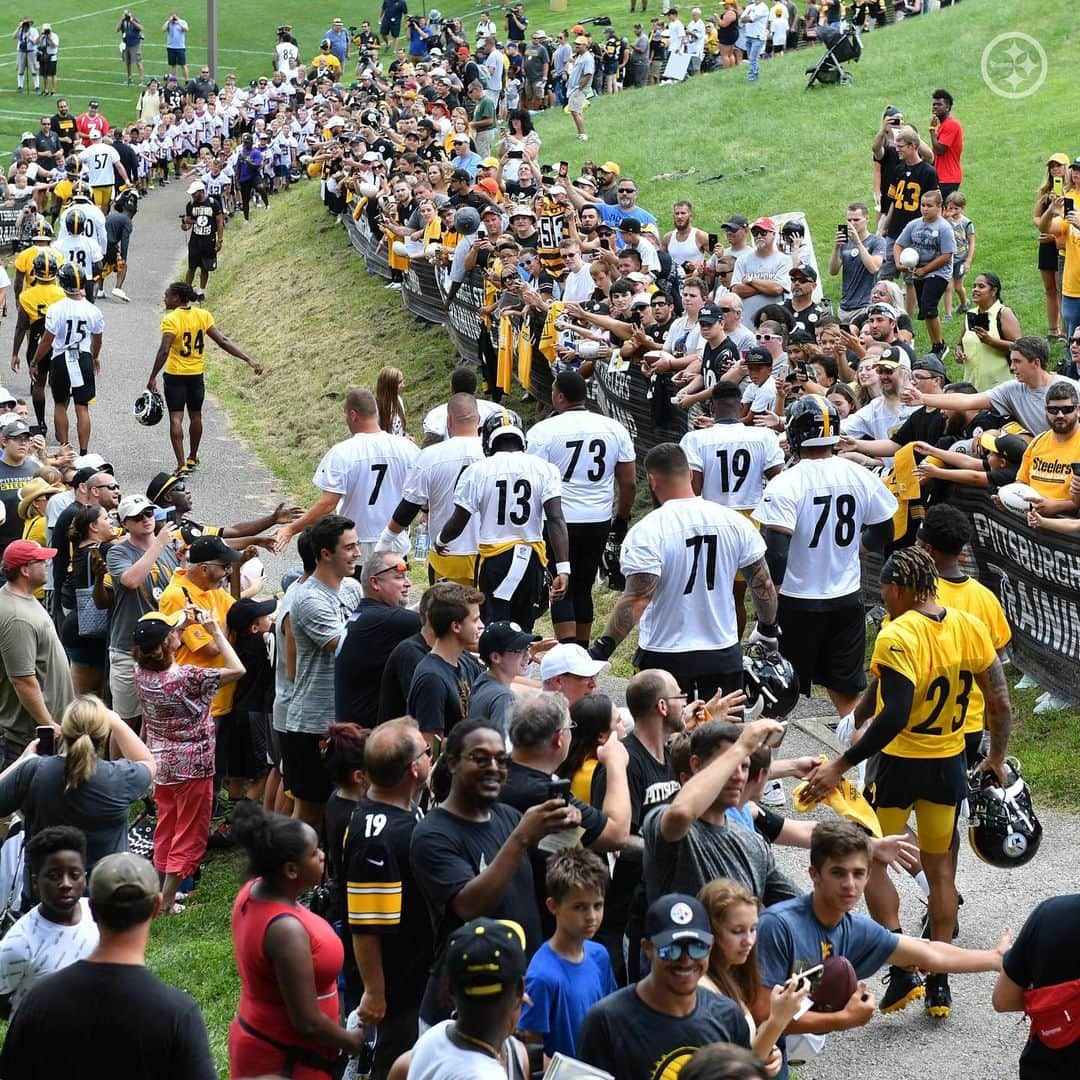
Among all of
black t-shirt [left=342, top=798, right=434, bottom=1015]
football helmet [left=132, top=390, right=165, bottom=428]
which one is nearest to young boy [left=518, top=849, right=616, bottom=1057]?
black t-shirt [left=342, top=798, right=434, bottom=1015]

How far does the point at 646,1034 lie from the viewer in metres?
4.41

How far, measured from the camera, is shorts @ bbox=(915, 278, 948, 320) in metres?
15.9

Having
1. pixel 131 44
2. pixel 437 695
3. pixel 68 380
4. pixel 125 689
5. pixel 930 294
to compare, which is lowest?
pixel 125 689

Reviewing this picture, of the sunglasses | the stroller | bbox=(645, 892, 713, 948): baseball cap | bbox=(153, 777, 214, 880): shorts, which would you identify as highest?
the stroller

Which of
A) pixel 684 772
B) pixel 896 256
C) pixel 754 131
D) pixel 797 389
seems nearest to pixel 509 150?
pixel 754 131

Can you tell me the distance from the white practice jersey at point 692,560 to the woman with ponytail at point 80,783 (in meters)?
2.77

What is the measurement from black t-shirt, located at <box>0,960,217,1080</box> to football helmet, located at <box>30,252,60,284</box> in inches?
561

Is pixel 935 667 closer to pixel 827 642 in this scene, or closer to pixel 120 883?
pixel 827 642

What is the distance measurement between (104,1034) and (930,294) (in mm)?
13006

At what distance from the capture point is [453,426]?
34.1ft

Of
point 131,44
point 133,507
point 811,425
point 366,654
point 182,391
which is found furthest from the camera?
point 131,44

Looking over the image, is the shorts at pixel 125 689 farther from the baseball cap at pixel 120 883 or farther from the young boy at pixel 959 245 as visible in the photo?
the young boy at pixel 959 245

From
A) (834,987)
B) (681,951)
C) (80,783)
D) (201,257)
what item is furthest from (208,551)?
(201,257)

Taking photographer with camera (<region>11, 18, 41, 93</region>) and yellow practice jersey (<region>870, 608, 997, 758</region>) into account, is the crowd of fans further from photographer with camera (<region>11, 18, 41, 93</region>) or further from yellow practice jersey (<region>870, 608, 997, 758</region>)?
photographer with camera (<region>11, 18, 41, 93</region>)
